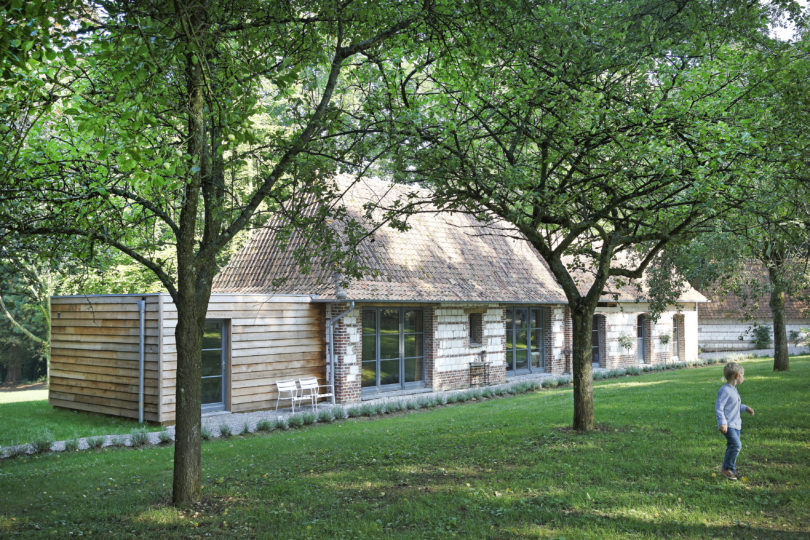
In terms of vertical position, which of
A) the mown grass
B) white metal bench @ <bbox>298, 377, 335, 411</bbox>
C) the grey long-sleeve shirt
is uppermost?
the grey long-sleeve shirt

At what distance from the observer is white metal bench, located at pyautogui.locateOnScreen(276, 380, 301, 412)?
14.3m

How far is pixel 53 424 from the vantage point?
42.1 ft

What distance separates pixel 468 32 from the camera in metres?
6.77

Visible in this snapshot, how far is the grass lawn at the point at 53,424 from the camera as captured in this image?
11562 mm

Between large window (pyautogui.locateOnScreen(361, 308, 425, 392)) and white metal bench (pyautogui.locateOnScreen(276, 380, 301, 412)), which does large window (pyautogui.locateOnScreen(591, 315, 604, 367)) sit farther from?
white metal bench (pyautogui.locateOnScreen(276, 380, 301, 412))

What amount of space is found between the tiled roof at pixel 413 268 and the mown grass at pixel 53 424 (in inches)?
186

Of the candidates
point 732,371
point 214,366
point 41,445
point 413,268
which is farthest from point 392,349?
point 732,371

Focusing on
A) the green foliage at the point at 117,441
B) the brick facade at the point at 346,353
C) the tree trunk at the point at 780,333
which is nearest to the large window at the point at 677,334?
the tree trunk at the point at 780,333

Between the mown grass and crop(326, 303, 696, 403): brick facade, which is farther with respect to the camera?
crop(326, 303, 696, 403): brick facade

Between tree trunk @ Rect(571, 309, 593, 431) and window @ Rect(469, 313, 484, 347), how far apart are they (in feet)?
31.3

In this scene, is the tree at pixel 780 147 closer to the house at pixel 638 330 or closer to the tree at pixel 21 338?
the house at pixel 638 330

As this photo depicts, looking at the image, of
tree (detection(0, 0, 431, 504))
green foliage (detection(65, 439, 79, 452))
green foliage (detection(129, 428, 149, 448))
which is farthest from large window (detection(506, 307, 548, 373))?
tree (detection(0, 0, 431, 504))

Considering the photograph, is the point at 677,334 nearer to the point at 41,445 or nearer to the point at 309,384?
the point at 309,384

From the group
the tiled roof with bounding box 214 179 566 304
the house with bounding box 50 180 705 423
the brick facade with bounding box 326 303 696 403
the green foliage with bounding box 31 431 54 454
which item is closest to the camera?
the green foliage with bounding box 31 431 54 454
